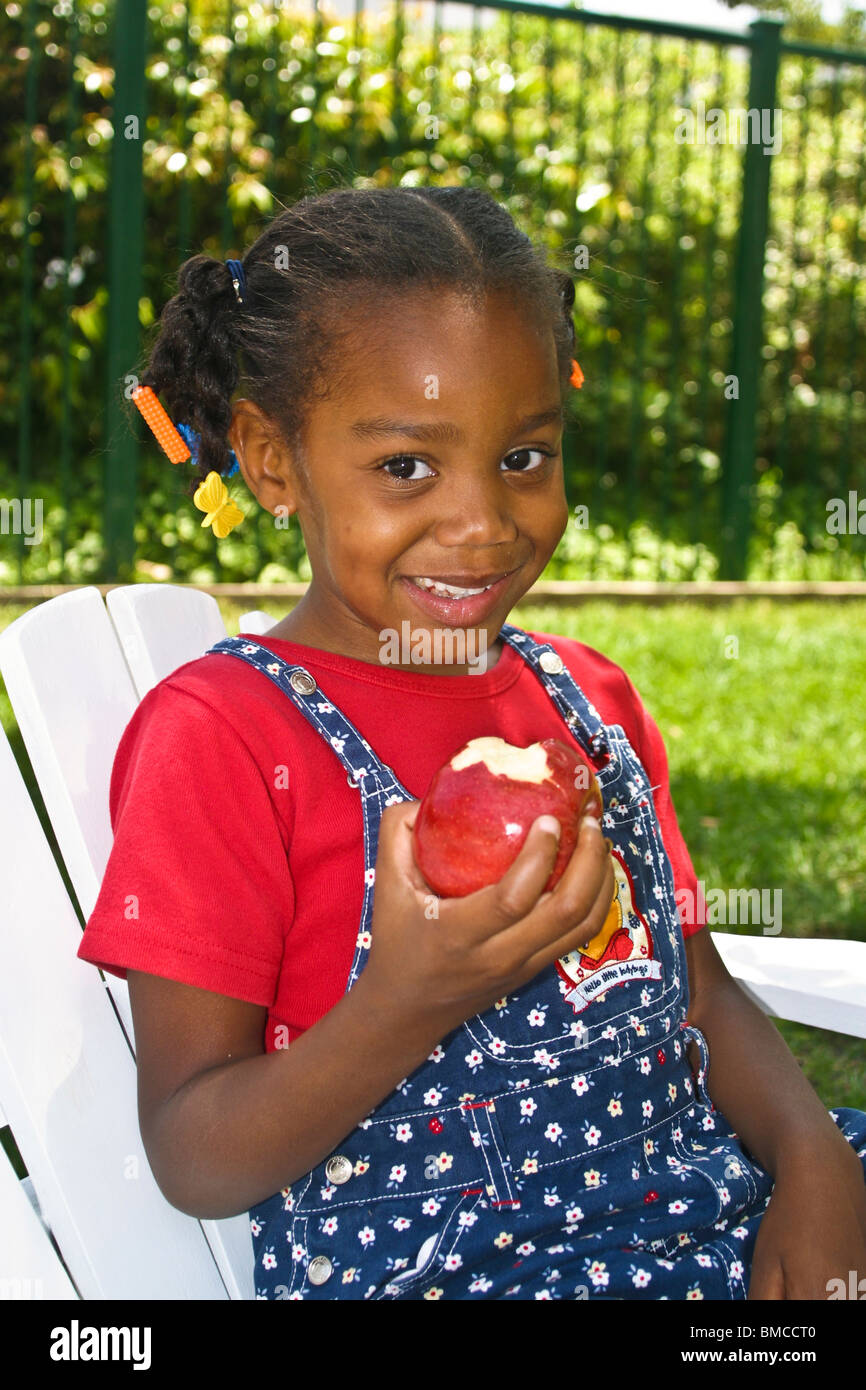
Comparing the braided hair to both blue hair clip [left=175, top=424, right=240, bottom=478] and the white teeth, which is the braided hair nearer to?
blue hair clip [left=175, top=424, right=240, bottom=478]

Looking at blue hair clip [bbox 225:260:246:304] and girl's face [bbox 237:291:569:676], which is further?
blue hair clip [bbox 225:260:246:304]

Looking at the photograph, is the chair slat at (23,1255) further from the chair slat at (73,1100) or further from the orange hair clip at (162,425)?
the orange hair clip at (162,425)

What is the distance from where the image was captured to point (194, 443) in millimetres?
2010

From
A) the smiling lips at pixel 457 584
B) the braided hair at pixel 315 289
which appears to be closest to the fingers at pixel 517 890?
the smiling lips at pixel 457 584

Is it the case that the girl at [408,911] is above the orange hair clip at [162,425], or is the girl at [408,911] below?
below

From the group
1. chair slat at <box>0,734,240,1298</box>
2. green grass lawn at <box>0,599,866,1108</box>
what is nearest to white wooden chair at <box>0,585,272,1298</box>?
chair slat at <box>0,734,240,1298</box>

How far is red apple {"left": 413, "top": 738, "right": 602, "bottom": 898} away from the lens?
137 cm

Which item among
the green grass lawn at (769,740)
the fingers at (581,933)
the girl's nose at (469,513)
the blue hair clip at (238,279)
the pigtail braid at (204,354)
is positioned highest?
the blue hair clip at (238,279)

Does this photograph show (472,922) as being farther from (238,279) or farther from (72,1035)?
(238,279)

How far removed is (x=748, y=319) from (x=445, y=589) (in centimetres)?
601

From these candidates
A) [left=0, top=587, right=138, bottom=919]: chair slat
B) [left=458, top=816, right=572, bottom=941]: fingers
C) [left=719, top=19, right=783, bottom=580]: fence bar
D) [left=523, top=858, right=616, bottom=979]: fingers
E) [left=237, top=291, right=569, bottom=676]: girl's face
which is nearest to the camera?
[left=458, top=816, right=572, bottom=941]: fingers

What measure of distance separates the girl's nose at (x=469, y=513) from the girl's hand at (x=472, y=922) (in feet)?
1.31

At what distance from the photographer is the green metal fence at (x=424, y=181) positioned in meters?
6.19
